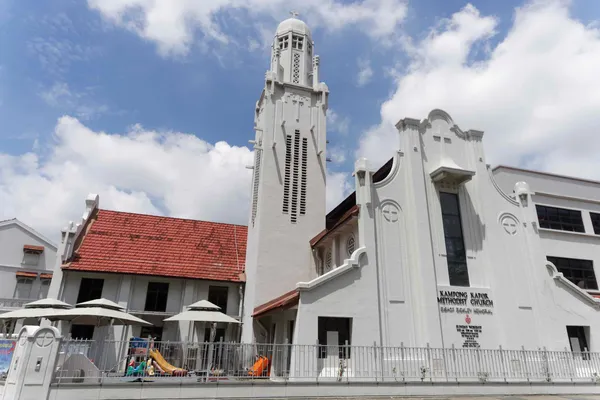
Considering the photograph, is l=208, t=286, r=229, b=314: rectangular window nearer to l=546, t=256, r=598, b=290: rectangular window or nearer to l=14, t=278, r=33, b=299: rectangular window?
l=14, t=278, r=33, b=299: rectangular window

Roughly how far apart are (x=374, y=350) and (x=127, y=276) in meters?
14.9

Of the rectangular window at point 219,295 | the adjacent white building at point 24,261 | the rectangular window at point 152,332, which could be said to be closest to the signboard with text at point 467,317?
the rectangular window at point 219,295

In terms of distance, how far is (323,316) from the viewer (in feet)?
52.3

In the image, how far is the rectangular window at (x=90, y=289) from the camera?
22.1 m

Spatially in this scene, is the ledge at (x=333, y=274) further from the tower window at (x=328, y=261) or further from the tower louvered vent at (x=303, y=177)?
the tower louvered vent at (x=303, y=177)

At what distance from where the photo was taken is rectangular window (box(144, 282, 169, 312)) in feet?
74.5

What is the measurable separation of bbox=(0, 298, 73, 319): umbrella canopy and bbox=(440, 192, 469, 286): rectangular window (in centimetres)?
1705

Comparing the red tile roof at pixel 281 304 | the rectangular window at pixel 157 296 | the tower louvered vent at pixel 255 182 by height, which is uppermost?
the tower louvered vent at pixel 255 182

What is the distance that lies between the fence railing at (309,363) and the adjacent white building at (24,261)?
18848 millimetres

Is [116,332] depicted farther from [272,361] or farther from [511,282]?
[511,282]

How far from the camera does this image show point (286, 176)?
23.9m

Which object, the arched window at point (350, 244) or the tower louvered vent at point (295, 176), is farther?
the tower louvered vent at point (295, 176)

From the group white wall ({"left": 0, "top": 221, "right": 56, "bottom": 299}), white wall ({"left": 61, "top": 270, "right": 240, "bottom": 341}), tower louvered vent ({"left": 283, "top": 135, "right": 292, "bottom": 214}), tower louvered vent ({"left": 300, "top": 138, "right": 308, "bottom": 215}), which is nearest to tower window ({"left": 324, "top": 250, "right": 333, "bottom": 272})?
tower louvered vent ({"left": 300, "top": 138, "right": 308, "bottom": 215})

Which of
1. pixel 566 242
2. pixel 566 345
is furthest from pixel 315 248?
pixel 566 242
